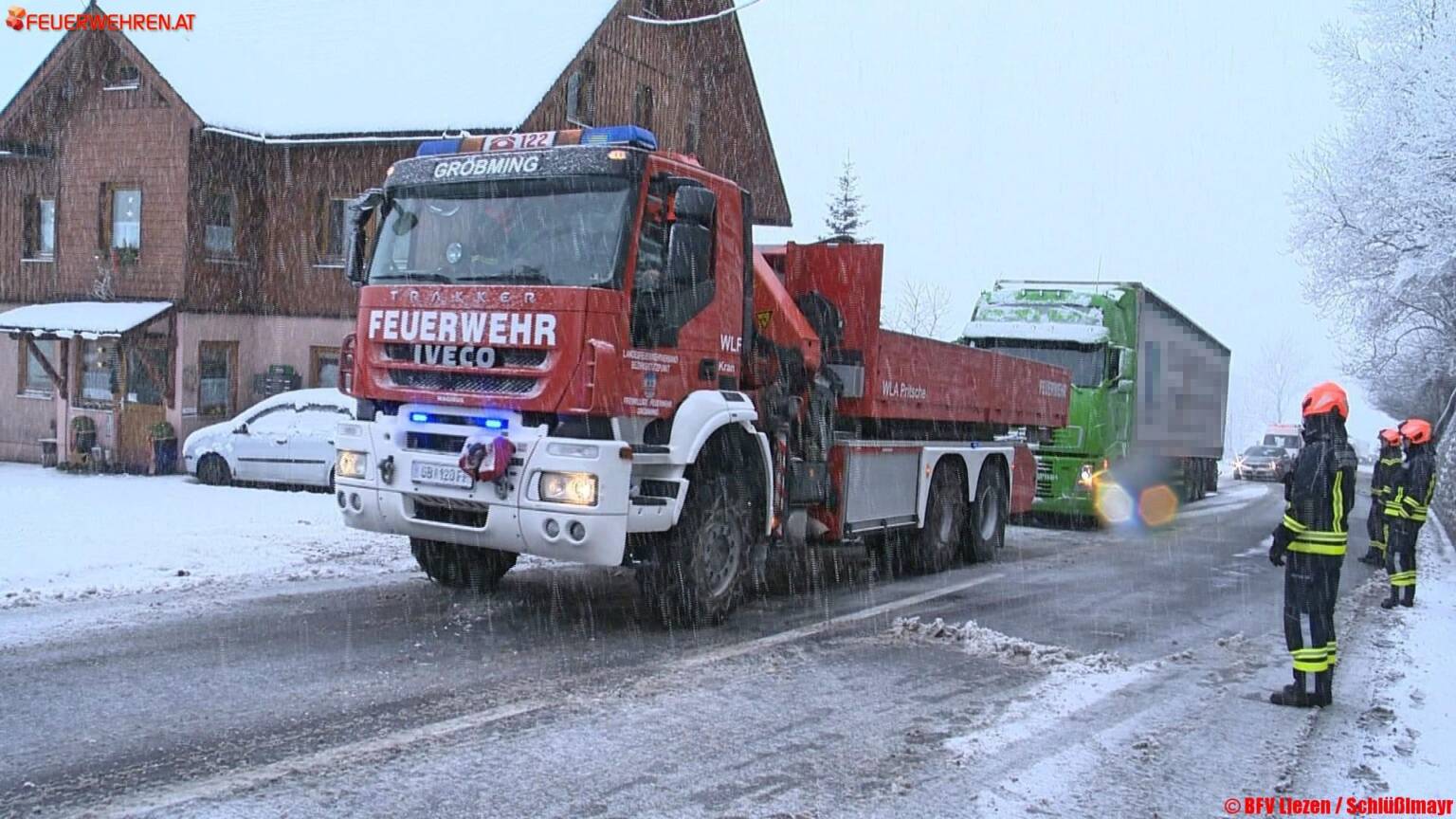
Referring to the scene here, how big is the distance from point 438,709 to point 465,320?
8.59 ft

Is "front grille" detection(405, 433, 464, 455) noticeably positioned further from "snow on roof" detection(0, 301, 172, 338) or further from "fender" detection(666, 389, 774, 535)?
"snow on roof" detection(0, 301, 172, 338)

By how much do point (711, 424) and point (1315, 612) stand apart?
370cm

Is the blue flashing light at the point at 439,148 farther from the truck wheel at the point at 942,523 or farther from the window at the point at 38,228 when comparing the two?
the window at the point at 38,228

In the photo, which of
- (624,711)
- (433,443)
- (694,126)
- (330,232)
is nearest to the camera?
(624,711)

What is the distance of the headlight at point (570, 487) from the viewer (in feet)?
24.1

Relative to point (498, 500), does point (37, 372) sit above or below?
above

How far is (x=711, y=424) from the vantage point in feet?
26.8

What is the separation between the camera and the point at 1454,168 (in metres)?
18.4

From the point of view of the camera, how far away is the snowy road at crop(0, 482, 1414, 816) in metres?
4.91

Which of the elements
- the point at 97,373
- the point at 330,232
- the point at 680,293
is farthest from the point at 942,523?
the point at 97,373

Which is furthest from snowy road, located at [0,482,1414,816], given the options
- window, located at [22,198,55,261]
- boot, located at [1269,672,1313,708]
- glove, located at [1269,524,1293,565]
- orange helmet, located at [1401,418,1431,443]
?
window, located at [22,198,55,261]

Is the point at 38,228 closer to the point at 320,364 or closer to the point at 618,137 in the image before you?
the point at 320,364

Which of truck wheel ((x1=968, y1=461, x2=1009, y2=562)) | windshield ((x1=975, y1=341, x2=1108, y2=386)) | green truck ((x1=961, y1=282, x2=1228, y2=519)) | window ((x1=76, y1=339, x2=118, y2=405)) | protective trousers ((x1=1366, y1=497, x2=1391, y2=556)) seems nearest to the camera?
truck wheel ((x1=968, y1=461, x2=1009, y2=562))

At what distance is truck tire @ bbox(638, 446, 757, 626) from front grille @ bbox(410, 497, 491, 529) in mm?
1193
